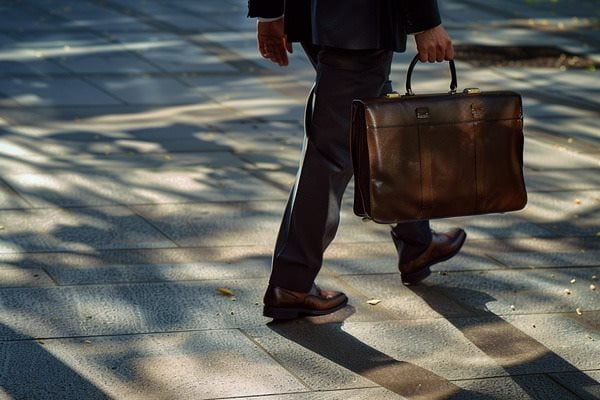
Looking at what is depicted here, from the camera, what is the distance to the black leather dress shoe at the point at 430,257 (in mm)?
4781

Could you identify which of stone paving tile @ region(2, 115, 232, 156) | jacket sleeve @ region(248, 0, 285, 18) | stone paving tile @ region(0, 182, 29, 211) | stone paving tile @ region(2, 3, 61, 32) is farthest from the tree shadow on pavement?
stone paving tile @ region(2, 3, 61, 32)

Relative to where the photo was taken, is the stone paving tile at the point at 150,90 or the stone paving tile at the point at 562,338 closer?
the stone paving tile at the point at 562,338

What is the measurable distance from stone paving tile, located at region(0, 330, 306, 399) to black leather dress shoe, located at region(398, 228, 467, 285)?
2.83ft

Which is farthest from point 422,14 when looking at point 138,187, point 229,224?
point 138,187

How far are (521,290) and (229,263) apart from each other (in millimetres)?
1219

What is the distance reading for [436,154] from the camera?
4.06 meters

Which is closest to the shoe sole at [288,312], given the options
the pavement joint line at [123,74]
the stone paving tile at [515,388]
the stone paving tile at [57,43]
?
the stone paving tile at [515,388]

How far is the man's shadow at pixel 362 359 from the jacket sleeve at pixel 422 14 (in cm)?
112

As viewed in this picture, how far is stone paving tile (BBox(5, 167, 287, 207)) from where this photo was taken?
5.97 m

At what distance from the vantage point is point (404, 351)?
419 centimetres

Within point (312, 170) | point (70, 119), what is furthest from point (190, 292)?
point (70, 119)

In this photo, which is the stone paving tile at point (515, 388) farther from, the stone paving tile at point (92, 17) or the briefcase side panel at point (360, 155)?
the stone paving tile at point (92, 17)

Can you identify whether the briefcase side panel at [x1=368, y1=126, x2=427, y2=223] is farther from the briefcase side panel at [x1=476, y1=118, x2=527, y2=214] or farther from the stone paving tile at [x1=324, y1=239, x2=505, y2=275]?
the stone paving tile at [x1=324, y1=239, x2=505, y2=275]

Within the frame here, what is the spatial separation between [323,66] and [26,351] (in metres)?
1.41
